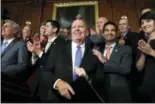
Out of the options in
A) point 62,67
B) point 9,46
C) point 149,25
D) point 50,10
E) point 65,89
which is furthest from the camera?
point 50,10

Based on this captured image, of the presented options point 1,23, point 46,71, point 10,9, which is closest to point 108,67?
point 46,71

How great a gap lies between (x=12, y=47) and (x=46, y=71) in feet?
1.91

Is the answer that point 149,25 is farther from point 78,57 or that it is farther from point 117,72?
point 78,57

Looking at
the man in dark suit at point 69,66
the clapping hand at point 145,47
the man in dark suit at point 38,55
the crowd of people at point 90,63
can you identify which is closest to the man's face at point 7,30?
the crowd of people at point 90,63

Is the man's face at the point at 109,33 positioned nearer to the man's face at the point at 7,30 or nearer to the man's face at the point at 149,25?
the man's face at the point at 149,25

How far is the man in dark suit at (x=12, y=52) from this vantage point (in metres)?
3.21

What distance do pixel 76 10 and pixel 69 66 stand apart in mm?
3985

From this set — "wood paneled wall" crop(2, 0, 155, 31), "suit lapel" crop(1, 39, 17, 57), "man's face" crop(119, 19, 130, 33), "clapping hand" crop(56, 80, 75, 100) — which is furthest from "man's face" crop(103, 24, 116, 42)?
"wood paneled wall" crop(2, 0, 155, 31)

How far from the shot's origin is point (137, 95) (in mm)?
3193

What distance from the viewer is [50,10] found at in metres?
6.91

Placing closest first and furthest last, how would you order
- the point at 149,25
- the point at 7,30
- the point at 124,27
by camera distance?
the point at 149,25 → the point at 7,30 → the point at 124,27

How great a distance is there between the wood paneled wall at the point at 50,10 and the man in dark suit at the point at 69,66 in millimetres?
3499

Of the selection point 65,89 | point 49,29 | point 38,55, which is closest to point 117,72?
point 65,89

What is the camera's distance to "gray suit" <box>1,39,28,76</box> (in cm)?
320
